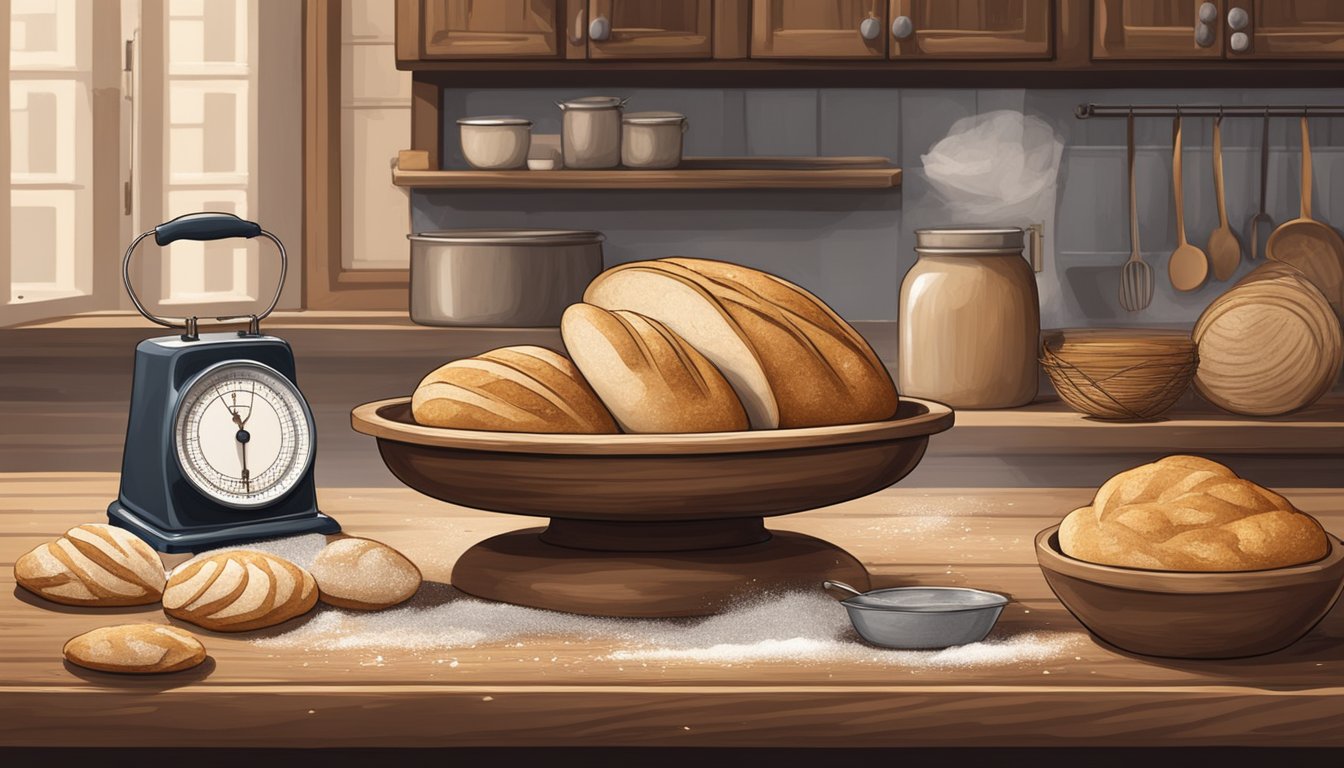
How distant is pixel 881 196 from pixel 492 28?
0.93 metres

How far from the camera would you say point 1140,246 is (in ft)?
11.2

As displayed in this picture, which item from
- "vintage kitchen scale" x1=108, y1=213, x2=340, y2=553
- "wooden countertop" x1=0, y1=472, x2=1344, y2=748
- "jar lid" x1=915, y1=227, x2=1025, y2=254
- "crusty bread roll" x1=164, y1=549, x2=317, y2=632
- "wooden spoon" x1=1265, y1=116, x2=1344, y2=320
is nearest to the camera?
"wooden countertop" x1=0, y1=472, x2=1344, y2=748

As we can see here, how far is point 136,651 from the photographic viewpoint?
2.64 ft

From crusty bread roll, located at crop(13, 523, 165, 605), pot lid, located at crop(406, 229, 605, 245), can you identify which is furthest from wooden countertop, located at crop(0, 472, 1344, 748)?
pot lid, located at crop(406, 229, 605, 245)

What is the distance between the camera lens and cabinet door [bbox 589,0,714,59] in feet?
9.95

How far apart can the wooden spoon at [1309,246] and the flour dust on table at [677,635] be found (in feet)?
8.97

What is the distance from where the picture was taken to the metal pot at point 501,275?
283 cm

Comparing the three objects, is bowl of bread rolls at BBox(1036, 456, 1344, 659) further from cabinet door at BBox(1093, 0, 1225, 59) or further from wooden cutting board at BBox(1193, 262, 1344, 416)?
cabinet door at BBox(1093, 0, 1225, 59)

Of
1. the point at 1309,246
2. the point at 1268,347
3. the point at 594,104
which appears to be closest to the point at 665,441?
the point at 1268,347

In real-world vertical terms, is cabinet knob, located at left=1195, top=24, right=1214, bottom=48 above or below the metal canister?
above

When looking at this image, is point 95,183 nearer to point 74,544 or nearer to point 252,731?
point 74,544

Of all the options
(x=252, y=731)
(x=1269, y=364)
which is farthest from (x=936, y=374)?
(x=252, y=731)

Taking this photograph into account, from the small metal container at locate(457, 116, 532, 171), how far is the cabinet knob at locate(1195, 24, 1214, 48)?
131cm

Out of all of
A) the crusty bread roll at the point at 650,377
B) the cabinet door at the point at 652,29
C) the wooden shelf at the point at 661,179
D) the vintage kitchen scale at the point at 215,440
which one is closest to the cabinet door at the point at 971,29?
the wooden shelf at the point at 661,179
